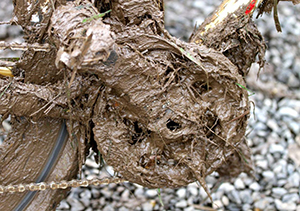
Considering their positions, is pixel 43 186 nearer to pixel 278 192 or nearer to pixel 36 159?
pixel 36 159

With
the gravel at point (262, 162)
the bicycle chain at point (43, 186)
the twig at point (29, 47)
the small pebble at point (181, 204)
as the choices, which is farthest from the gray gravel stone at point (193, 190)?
the twig at point (29, 47)

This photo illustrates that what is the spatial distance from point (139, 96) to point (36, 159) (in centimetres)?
61

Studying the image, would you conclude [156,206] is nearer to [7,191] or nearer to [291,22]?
[7,191]

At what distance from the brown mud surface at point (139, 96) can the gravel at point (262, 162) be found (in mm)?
380

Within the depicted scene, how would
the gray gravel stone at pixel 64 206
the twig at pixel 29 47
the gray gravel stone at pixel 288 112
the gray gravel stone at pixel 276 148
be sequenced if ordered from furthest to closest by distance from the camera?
the gray gravel stone at pixel 288 112 < the gray gravel stone at pixel 276 148 < the gray gravel stone at pixel 64 206 < the twig at pixel 29 47

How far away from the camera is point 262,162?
2.59 metres

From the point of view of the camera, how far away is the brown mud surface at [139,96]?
4.89ft

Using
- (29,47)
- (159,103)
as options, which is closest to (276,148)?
(159,103)

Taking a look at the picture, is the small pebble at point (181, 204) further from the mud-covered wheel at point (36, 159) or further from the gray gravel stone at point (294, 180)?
the mud-covered wheel at point (36, 159)

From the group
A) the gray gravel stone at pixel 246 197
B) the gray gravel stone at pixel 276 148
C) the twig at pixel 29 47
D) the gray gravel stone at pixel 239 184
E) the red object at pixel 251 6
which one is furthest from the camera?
the gray gravel stone at pixel 276 148

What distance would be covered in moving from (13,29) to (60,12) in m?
2.25

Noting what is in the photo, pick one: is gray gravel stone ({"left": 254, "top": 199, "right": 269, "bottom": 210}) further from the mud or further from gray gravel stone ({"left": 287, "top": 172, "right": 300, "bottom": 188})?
the mud

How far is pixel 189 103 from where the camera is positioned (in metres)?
1.62

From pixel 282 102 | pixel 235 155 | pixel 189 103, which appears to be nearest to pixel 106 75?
pixel 189 103
